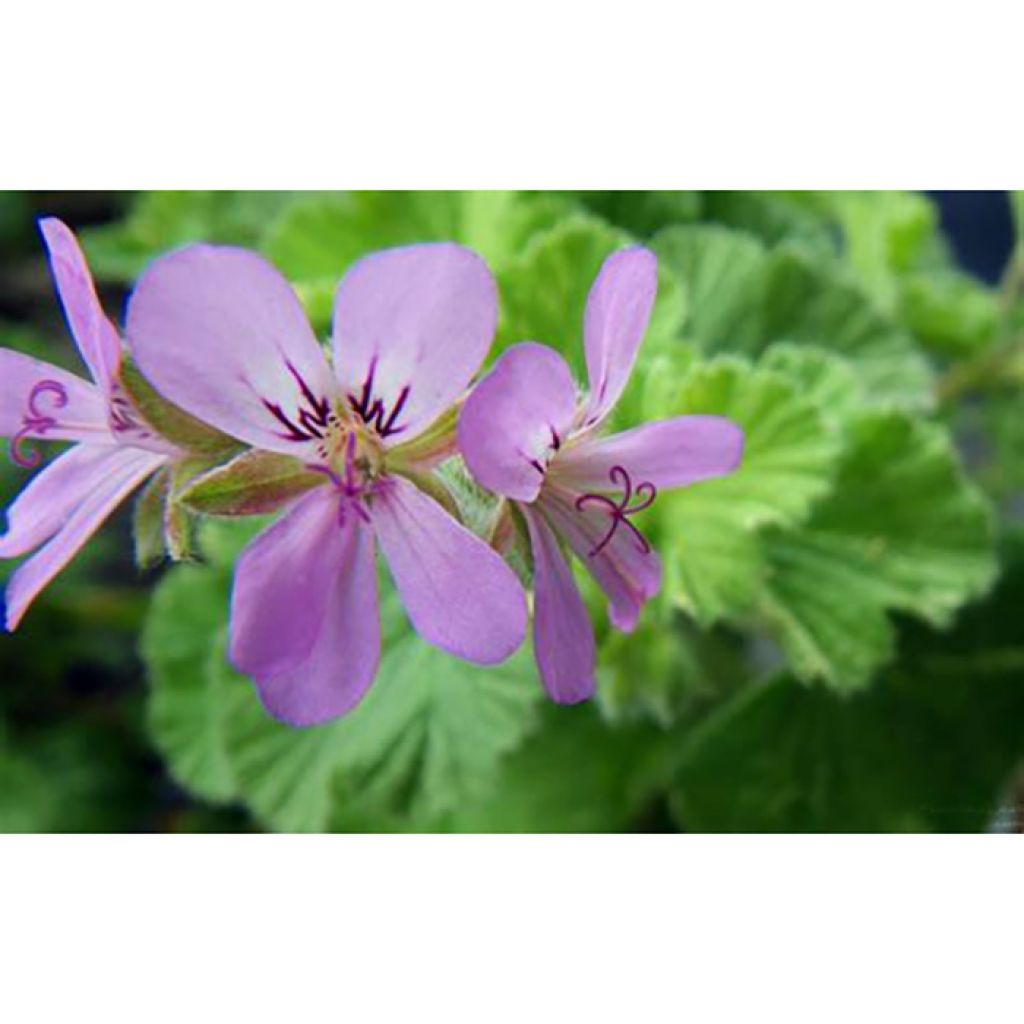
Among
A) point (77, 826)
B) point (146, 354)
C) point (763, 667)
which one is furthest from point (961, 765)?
point (146, 354)

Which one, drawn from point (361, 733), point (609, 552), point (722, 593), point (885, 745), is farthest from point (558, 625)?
point (885, 745)

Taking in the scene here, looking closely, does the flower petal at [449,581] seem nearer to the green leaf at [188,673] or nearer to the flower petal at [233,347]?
the flower petal at [233,347]

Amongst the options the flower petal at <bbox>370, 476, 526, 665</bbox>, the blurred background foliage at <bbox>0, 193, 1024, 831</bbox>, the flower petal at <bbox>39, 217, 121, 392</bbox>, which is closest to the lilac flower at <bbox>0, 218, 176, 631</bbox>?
the flower petal at <bbox>39, 217, 121, 392</bbox>

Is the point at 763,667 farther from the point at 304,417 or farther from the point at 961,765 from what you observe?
the point at 304,417

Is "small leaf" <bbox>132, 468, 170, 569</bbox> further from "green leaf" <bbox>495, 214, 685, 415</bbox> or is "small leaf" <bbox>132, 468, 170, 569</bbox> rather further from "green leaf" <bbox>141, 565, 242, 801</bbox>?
"green leaf" <bbox>141, 565, 242, 801</bbox>
